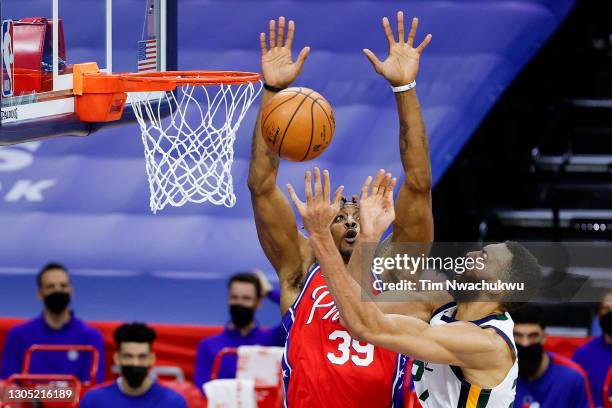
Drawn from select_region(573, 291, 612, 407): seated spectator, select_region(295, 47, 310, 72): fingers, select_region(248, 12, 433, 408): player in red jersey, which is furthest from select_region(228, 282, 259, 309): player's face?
select_region(295, 47, 310, 72): fingers

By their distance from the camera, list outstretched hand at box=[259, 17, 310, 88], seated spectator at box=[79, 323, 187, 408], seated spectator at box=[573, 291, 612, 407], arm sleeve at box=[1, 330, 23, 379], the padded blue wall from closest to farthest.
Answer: outstretched hand at box=[259, 17, 310, 88] → seated spectator at box=[79, 323, 187, 408] → seated spectator at box=[573, 291, 612, 407] → arm sleeve at box=[1, 330, 23, 379] → the padded blue wall

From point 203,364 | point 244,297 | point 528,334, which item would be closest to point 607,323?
point 528,334

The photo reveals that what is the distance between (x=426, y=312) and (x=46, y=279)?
3.52 metres

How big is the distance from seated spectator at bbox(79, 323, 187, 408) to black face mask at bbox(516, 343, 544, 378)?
191 centimetres

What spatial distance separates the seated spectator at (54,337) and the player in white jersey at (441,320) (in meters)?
3.29

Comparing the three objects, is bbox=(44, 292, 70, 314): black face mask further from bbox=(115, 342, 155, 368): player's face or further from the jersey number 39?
the jersey number 39

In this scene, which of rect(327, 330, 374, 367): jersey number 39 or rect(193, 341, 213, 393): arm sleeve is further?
rect(193, 341, 213, 393): arm sleeve

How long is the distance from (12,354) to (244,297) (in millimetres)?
1471

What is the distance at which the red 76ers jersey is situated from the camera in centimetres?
539

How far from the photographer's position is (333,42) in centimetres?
1147

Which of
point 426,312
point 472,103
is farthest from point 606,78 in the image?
point 426,312

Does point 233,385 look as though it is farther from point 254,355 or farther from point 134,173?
point 134,173

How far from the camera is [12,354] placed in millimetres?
8133

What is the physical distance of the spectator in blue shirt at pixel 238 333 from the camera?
8.00m
